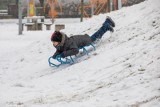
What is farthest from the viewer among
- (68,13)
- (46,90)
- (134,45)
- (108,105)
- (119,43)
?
(68,13)

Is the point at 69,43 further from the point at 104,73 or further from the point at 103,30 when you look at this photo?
the point at 104,73

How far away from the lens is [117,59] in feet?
26.3

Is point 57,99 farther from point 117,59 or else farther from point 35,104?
point 117,59

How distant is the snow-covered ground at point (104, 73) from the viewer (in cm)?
585

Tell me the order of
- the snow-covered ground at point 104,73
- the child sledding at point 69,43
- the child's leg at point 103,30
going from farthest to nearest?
the child's leg at point 103,30 → the child sledding at point 69,43 → the snow-covered ground at point 104,73

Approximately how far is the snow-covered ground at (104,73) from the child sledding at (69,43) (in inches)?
10.2

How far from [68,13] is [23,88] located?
31.7 m

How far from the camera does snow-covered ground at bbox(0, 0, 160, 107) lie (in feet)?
19.2

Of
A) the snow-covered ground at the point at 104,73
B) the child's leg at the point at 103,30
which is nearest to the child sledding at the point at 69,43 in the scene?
the child's leg at the point at 103,30

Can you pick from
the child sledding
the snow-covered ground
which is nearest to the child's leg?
the child sledding

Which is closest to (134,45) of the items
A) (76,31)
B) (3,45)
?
(76,31)

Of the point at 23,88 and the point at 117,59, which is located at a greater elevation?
the point at 117,59

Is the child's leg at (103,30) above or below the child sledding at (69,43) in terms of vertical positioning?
above

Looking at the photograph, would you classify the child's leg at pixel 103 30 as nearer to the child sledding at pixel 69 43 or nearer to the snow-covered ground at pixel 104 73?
the child sledding at pixel 69 43
